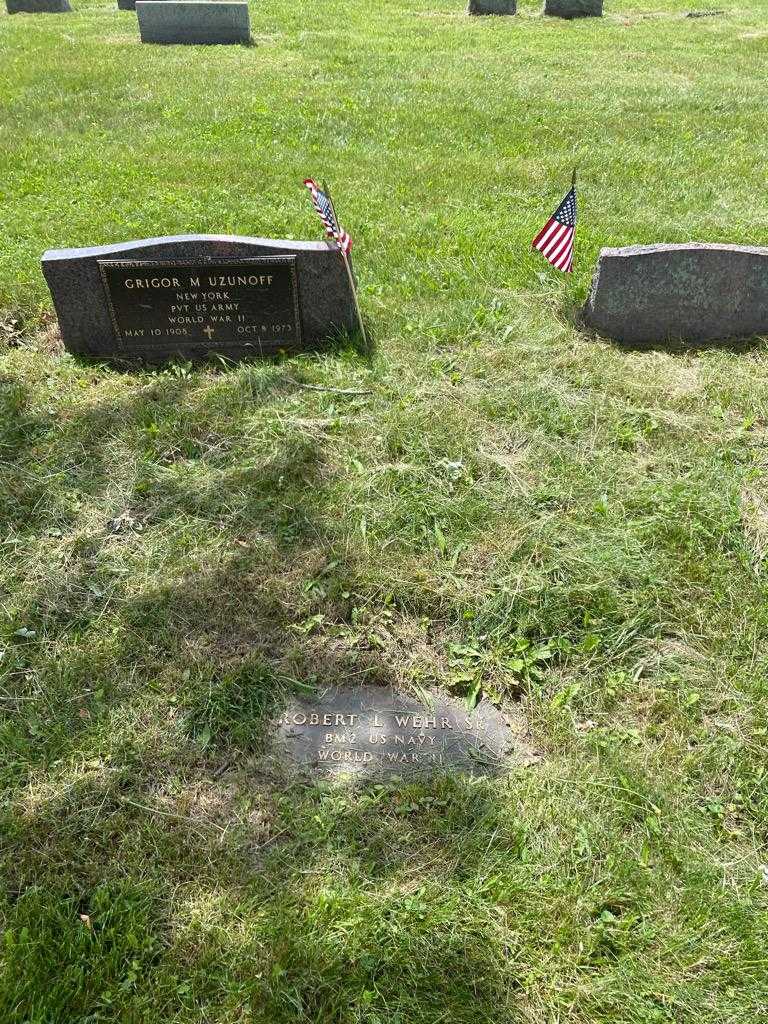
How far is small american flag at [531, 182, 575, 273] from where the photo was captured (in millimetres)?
5129

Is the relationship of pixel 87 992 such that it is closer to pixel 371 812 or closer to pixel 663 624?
pixel 371 812

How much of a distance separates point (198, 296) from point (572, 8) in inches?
622

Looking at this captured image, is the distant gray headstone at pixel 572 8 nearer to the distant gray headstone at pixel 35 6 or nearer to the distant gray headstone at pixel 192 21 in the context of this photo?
the distant gray headstone at pixel 192 21

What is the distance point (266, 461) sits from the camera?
4480 millimetres

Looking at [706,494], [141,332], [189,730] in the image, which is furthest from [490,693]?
[141,332]

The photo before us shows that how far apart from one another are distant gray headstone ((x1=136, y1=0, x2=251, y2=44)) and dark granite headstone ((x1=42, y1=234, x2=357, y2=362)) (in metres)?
10.2

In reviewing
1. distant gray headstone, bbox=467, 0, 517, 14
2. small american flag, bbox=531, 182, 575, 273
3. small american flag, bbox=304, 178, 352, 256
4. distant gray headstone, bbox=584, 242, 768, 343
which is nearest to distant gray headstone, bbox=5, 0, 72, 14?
distant gray headstone, bbox=467, 0, 517, 14

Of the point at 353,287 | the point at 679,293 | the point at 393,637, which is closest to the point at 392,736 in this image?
the point at 393,637

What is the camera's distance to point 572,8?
16.3m

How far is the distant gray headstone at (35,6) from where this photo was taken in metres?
15.9

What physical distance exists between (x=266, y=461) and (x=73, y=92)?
8961 mm

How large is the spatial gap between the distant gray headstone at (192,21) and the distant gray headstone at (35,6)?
4.62m

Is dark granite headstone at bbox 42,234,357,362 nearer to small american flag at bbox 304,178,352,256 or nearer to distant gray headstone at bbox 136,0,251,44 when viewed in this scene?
small american flag at bbox 304,178,352,256

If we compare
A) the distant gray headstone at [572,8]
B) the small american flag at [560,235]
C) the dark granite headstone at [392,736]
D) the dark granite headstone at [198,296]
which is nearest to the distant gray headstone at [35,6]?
the distant gray headstone at [572,8]
